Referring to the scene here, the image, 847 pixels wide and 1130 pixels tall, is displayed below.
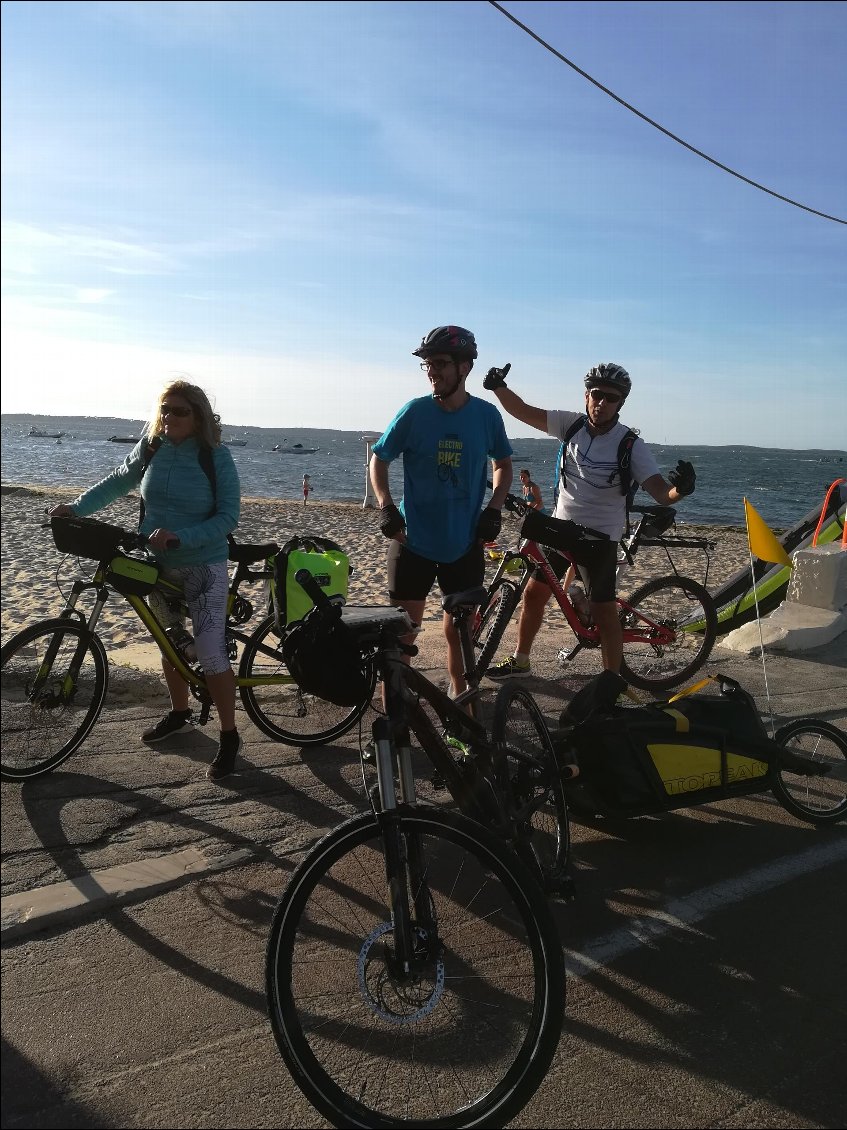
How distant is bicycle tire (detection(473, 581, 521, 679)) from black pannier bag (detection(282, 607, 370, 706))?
3.29 metres

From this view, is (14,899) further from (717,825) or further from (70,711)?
(717,825)

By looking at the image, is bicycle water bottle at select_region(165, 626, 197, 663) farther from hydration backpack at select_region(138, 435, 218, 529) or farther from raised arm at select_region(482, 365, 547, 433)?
raised arm at select_region(482, 365, 547, 433)

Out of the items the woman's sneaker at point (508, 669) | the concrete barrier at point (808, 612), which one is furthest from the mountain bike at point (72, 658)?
the concrete barrier at point (808, 612)

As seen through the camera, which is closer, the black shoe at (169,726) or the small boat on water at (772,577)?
the black shoe at (169,726)

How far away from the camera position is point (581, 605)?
6395mm

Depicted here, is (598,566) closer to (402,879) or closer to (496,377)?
(496,377)

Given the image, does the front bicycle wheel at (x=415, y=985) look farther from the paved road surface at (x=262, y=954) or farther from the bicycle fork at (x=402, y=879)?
the paved road surface at (x=262, y=954)

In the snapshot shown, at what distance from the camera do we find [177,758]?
469cm

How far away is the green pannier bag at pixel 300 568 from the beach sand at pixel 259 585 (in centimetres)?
135

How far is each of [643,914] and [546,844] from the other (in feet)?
1.44

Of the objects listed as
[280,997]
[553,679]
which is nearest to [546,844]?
[280,997]

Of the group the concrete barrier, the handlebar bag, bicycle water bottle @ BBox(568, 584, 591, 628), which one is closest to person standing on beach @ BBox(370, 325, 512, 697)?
the handlebar bag

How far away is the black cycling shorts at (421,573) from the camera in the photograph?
4.65 m

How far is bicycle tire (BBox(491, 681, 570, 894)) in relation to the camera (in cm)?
339
